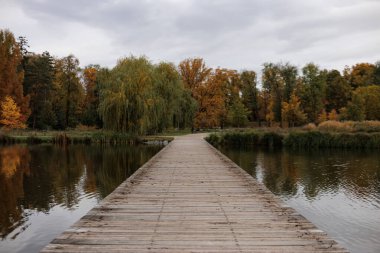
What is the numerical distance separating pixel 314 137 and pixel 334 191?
1632 cm

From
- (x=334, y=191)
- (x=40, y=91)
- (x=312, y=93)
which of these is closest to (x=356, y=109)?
(x=312, y=93)

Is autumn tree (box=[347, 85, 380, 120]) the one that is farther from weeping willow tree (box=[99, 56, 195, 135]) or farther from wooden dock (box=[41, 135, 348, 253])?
wooden dock (box=[41, 135, 348, 253])

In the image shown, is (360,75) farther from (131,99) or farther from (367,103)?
(131,99)

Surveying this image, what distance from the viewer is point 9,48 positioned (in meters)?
38.5

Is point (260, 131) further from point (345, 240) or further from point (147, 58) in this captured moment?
point (345, 240)

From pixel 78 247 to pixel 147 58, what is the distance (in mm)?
27045

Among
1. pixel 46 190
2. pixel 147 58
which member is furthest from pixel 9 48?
pixel 46 190

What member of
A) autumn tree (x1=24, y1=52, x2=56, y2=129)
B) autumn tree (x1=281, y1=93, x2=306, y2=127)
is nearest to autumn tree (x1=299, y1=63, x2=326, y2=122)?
autumn tree (x1=281, y1=93, x2=306, y2=127)

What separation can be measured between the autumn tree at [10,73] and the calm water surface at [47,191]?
67.0 ft

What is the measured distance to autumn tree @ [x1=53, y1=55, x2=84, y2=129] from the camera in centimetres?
4175

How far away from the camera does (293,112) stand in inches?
1591

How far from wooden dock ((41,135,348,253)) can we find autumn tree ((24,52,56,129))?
35434mm

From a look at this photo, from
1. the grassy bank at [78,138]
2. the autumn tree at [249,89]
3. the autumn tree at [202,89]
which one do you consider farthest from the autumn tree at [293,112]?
the grassy bank at [78,138]

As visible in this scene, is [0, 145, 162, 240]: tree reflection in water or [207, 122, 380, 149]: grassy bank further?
[207, 122, 380, 149]: grassy bank
